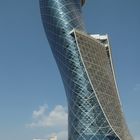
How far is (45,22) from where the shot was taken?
9912 cm

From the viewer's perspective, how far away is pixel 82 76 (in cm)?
9056

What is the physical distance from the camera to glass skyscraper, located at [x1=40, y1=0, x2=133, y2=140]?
88.7 meters

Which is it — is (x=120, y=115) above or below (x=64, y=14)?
below

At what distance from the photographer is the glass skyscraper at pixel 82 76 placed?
8869 cm

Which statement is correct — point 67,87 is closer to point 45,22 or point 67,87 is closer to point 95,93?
point 95,93

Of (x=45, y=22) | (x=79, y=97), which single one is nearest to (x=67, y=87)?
(x=79, y=97)

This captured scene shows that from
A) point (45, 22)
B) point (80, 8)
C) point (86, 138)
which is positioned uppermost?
point (80, 8)

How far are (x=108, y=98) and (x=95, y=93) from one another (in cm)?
582

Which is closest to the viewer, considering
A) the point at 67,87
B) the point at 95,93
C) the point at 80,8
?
the point at 95,93

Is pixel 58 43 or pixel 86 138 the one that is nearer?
pixel 86 138

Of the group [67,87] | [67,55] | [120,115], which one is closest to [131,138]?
[120,115]

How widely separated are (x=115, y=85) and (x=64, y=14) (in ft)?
75.7

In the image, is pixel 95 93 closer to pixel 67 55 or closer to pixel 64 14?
pixel 67 55

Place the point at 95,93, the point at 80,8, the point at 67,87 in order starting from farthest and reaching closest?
the point at 80,8, the point at 67,87, the point at 95,93
